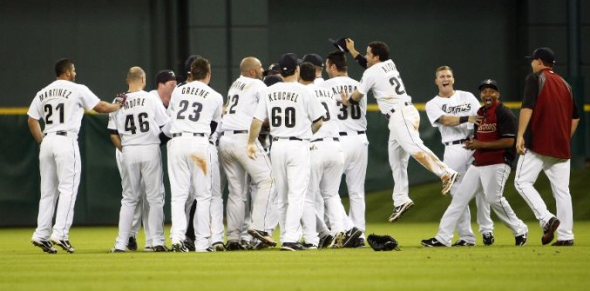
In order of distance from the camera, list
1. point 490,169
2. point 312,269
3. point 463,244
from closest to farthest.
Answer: point 312,269
point 490,169
point 463,244

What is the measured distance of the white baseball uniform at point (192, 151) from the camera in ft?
42.0

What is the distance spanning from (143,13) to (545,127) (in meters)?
13.9

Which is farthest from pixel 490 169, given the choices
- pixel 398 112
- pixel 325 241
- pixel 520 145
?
pixel 325 241

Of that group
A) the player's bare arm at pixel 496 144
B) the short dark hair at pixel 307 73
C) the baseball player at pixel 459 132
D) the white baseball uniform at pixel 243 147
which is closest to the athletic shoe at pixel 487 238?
the baseball player at pixel 459 132

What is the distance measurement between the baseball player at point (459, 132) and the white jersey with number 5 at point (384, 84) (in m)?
0.38

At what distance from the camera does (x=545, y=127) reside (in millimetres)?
12445

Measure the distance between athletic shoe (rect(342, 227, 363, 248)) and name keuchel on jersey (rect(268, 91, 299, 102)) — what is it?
5.49 ft

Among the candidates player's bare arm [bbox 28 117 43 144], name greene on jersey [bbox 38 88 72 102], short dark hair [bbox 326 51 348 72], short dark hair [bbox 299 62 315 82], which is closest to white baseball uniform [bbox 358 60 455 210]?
short dark hair [bbox 326 51 348 72]

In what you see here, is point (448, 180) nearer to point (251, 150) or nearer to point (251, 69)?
point (251, 150)

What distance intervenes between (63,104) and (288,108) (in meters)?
2.63

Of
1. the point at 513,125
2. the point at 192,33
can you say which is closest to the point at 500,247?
the point at 513,125

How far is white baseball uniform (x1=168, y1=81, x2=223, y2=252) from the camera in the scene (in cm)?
1279

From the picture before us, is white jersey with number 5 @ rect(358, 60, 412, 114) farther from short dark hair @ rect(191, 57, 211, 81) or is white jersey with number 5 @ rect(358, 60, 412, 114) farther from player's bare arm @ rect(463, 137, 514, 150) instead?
short dark hair @ rect(191, 57, 211, 81)

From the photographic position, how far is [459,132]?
44.5ft
